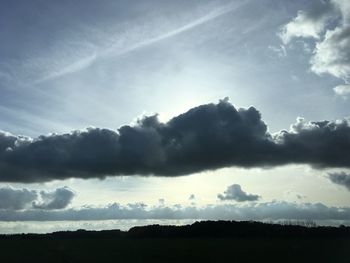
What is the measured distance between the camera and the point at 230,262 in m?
80.0

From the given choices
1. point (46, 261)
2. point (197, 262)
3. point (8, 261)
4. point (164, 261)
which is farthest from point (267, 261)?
point (8, 261)

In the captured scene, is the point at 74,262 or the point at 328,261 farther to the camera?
the point at 74,262

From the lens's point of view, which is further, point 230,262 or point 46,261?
point 46,261

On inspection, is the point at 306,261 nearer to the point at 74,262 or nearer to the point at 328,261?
the point at 328,261

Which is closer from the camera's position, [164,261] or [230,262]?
[230,262]

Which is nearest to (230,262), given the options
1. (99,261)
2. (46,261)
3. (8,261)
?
(99,261)

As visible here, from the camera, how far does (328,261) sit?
253 feet

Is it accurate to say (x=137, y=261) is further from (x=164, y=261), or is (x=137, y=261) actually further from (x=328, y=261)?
(x=328, y=261)

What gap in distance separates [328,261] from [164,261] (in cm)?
2656

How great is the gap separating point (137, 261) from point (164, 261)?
4.55 meters

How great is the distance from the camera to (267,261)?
8088cm

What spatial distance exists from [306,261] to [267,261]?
6.02 metres

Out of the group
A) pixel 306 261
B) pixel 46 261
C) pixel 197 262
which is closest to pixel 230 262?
pixel 197 262

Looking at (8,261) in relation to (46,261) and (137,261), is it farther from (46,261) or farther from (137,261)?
(137,261)
